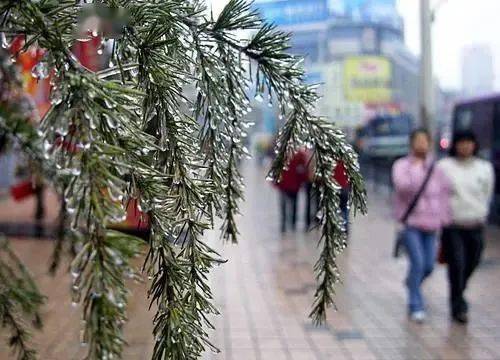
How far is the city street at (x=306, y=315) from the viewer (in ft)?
16.1

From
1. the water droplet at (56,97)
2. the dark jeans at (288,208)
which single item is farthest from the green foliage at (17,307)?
the dark jeans at (288,208)

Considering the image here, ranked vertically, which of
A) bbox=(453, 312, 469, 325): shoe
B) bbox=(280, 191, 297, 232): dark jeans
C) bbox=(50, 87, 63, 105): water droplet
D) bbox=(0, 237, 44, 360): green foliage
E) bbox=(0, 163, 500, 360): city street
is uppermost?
bbox=(50, 87, 63, 105): water droplet

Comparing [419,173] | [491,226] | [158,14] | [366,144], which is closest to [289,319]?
[419,173]

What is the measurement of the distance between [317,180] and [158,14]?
0.67 meters

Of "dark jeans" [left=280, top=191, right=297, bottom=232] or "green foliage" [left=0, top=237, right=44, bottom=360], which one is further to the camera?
"dark jeans" [left=280, top=191, right=297, bottom=232]

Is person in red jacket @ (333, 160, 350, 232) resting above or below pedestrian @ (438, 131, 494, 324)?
above

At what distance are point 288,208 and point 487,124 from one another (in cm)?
406

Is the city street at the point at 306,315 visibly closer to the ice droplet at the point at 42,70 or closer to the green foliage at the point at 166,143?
the green foliage at the point at 166,143

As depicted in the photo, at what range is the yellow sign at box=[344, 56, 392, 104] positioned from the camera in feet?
95.3

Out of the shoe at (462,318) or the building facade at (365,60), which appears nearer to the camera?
the shoe at (462,318)

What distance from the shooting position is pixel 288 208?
1177 centimetres

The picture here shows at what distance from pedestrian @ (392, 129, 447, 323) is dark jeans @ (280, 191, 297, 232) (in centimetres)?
556

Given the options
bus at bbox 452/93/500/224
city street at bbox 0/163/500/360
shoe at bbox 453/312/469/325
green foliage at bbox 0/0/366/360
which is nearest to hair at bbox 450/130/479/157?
city street at bbox 0/163/500/360

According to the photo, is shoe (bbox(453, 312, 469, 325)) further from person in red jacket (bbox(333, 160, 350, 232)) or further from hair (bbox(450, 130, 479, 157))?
person in red jacket (bbox(333, 160, 350, 232))
